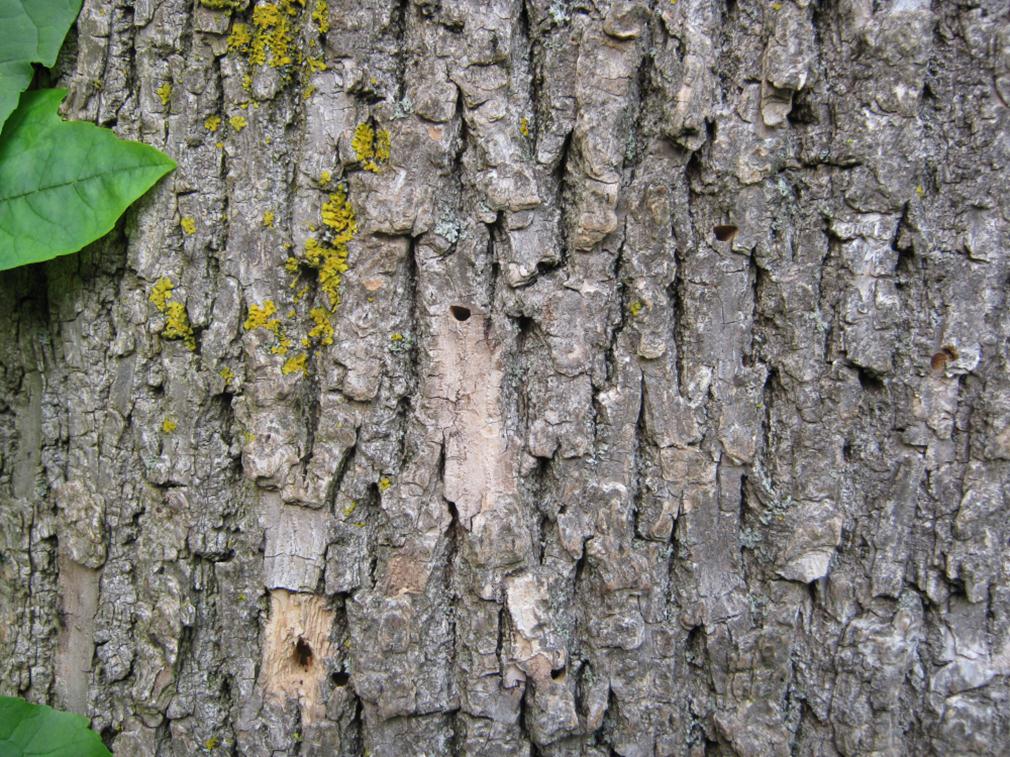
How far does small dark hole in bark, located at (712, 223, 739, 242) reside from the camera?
1.06 meters

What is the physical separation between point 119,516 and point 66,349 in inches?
11.5

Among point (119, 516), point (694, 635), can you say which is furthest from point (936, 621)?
point (119, 516)

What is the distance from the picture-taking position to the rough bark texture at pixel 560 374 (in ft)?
3.41

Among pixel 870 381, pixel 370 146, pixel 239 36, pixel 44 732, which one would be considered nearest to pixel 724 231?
pixel 870 381

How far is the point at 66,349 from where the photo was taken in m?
1.17

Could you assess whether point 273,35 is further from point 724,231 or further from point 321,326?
point 724,231

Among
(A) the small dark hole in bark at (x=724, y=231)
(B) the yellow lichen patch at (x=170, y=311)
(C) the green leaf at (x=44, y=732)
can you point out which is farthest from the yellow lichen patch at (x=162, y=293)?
(A) the small dark hole in bark at (x=724, y=231)

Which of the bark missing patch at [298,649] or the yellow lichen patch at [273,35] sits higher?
the yellow lichen patch at [273,35]

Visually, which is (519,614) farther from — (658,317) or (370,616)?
(658,317)

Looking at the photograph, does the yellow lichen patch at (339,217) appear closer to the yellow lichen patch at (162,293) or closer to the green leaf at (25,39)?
the yellow lichen patch at (162,293)

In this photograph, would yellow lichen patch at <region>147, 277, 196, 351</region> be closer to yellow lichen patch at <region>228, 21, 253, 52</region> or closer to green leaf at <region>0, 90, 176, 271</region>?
green leaf at <region>0, 90, 176, 271</region>

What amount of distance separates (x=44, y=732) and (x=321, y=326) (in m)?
0.80

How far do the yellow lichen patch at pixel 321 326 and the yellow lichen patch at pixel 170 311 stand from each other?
202mm

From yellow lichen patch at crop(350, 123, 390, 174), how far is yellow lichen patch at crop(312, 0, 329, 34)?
0.49 ft
